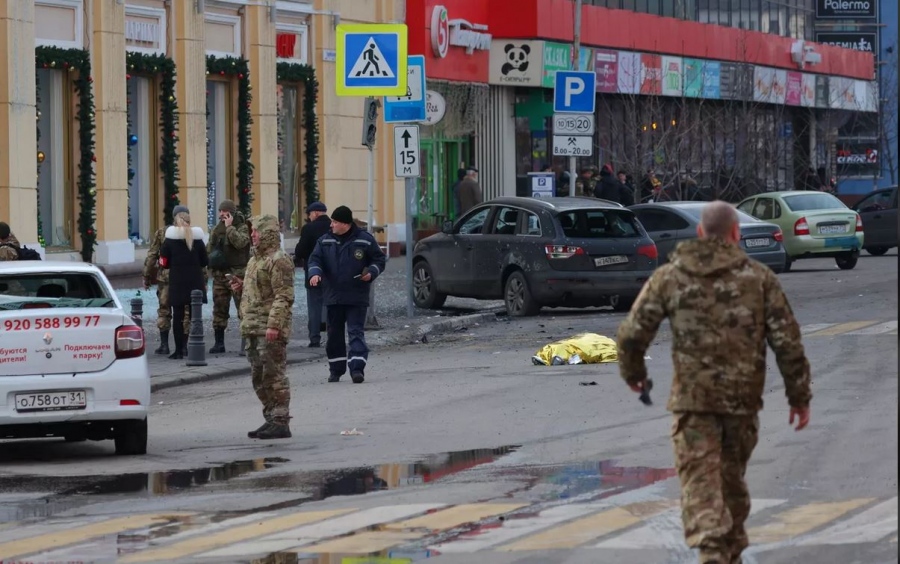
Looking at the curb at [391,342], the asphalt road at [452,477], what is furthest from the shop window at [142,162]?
the asphalt road at [452,477]

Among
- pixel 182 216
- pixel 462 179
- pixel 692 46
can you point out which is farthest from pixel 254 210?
pixel 692 46

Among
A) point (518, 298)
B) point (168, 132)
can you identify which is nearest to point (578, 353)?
point (518, 298)

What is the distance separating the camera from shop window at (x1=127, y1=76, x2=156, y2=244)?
100 feet

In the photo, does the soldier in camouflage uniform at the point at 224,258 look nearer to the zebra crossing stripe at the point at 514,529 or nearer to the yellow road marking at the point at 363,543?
the zebra crossing stripe at the point at 514,529

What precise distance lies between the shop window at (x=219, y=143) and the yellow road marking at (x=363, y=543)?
23561mm

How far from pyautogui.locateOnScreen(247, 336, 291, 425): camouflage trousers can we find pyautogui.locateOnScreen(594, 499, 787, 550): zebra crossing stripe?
4771mm

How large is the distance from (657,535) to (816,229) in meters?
25.4

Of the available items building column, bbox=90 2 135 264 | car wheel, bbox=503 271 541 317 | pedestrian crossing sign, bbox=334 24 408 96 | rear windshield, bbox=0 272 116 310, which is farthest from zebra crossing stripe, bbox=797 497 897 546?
building column, bbox=90 2 135 264

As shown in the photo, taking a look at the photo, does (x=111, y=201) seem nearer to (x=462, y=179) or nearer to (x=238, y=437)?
(x=462, y=179)

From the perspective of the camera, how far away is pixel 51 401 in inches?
504

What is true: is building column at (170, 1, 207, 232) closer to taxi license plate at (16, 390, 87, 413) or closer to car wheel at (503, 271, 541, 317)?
car wheel at (503, 271, 541, 317)

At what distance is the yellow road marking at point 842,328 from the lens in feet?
67.6

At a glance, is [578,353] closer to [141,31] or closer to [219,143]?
[141,31]

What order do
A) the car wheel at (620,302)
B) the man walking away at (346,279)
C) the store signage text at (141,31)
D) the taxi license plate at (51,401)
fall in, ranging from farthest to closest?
the store signage text at (141,31) → the car wheel at (620,302) → the man walking away at (346,279) → the taxi license plate at (51,401)
